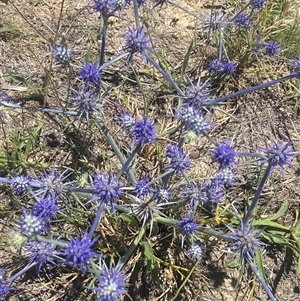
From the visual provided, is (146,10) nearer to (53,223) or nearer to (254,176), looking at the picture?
(254,176)

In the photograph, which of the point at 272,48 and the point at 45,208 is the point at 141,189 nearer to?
the point at 45,208

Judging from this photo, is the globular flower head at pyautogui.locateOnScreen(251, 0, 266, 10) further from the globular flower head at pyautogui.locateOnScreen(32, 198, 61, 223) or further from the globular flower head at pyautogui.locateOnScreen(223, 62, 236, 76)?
the globular flower head at pyautogui.locateOnScreen(32, 198, 61, 223)

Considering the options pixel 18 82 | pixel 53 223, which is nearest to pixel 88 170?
pixel 53 223

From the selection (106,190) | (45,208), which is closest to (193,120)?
(106,190)

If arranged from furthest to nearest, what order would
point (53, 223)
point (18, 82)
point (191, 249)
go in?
1. point (18, 82)
2. point (53, 223)
3. point (191, 249)

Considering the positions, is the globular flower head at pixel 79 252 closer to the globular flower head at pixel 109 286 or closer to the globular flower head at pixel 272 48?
the globular flower head at pixel 109 286
